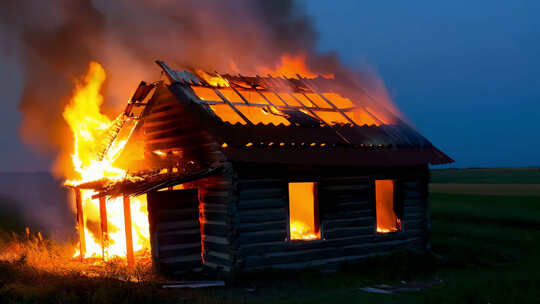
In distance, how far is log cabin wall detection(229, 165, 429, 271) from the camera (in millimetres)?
11633

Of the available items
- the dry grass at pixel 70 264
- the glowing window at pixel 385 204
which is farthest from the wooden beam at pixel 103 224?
the glowing window at pixel 385 204

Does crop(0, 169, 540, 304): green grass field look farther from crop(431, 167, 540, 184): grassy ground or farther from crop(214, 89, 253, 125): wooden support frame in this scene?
crop(431, 167, 540, 184): grassy ground

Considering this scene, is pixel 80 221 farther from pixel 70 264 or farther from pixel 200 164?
pixel 200 164

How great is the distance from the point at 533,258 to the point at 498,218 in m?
8.22

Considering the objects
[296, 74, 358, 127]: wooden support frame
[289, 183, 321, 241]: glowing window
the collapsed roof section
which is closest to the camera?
the collapsed roof section

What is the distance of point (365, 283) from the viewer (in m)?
11.5

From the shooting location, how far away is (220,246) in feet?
38.6

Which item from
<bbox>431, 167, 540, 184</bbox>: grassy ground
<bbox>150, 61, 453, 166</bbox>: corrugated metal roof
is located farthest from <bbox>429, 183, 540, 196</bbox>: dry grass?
<bbox>150, 61, 453, 166</bbox>: corrugated metal roof

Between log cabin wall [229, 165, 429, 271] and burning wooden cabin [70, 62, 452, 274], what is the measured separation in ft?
0.10

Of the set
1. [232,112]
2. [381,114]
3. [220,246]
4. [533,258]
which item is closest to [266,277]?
[220,246]

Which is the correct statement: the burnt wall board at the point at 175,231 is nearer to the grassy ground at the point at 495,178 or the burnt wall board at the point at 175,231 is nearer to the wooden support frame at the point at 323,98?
the wooden support frame at the point at 323,98

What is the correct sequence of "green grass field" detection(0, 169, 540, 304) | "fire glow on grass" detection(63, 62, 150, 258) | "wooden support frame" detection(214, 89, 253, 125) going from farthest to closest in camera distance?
"fire glow on grass" detection(63, 62, 150, 258), "wooden support frame" detection(214, 89, 253, 125), "green grass field" detection(0, 169, 540, 304)

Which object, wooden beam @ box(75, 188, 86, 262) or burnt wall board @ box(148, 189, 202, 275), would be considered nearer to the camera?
burnt wall board @ box(148, 189, 202, 275)

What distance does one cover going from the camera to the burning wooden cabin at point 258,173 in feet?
37.8
